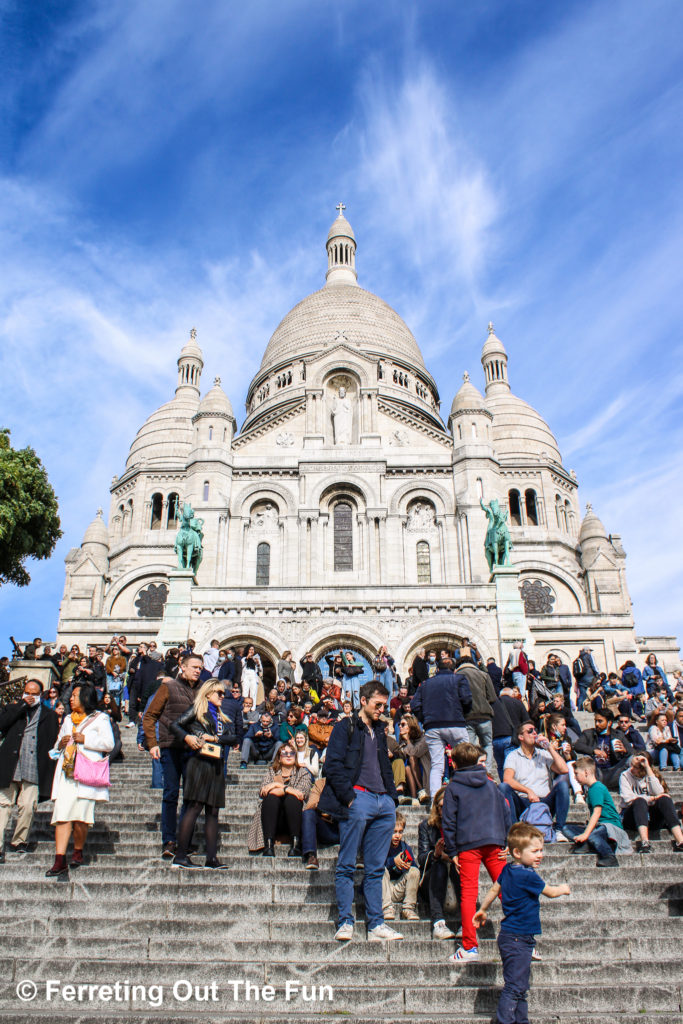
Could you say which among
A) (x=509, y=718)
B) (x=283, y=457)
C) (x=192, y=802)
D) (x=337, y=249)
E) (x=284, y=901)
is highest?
(x=337, y=249)

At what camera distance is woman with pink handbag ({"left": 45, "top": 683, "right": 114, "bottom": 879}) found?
866 cm

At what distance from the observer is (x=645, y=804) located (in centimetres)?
1033

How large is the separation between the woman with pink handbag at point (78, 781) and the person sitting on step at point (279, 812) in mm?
1711

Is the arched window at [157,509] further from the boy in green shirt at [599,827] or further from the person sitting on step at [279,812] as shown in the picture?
the boy in green shirt at [599,827]

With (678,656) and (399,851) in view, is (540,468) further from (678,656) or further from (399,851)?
(399,851)

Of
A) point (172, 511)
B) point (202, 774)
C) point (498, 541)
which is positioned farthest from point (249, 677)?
point (172, 511)

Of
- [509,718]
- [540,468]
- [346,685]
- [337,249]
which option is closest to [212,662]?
[346,685]

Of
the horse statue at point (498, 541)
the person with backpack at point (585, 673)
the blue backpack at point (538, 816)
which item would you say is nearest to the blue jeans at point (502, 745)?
the blue backpack at point (538, 816)

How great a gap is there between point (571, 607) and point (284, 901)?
32.1 metres

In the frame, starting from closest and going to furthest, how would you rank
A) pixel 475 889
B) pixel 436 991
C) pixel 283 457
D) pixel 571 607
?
1. pixel 436 991
2. pixel 475 889
3. pixel 283 457
4. pixel 571 607

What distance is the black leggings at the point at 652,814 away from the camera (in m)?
10.2

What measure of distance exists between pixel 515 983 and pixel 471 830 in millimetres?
1429

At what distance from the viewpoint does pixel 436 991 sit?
6.54 m

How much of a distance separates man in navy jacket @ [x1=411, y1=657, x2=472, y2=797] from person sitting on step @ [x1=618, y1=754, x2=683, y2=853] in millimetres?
2268
